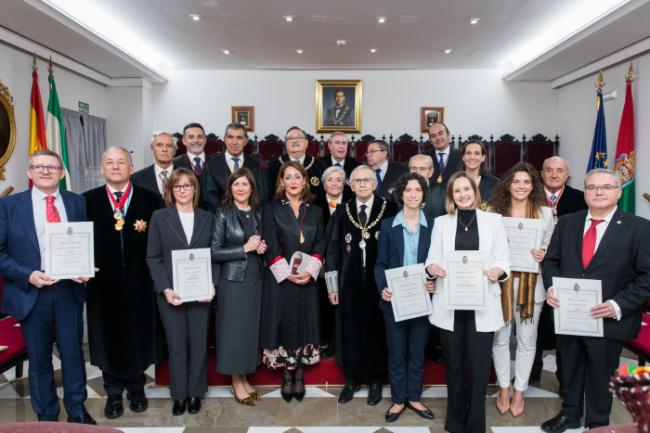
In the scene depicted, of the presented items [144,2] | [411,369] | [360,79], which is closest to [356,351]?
[411,369]

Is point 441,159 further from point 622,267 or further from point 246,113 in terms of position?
point 246,113

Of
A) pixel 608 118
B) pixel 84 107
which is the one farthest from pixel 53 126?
pixel 608 118

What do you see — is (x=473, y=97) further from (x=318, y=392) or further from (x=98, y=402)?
(x=98, y=402)

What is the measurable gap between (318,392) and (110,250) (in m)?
1.80

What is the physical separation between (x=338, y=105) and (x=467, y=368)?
22.8 feet

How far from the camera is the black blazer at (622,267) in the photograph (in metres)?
2.46

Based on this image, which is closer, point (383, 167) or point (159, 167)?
point (159, 167)

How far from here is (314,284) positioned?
320 centimetres

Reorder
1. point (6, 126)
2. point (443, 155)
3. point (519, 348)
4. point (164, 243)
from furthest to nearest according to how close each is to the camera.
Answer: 1. point (6, 126)
2. point (443, 155)
3. point (519, 348)
4. point (164, 243)

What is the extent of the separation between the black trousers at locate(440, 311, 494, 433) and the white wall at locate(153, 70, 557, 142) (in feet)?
22.0

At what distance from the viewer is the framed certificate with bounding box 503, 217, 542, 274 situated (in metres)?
2.86

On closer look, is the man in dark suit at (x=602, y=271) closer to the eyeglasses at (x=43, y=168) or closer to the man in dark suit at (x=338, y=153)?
the man in dark suit at (x=338, y=153)

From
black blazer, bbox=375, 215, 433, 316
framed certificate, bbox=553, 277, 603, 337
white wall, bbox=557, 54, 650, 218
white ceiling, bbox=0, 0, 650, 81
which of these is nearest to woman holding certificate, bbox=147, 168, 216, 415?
black blazer, bbox=375, 215, 433, 316

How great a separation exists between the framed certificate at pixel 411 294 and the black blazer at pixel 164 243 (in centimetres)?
131
